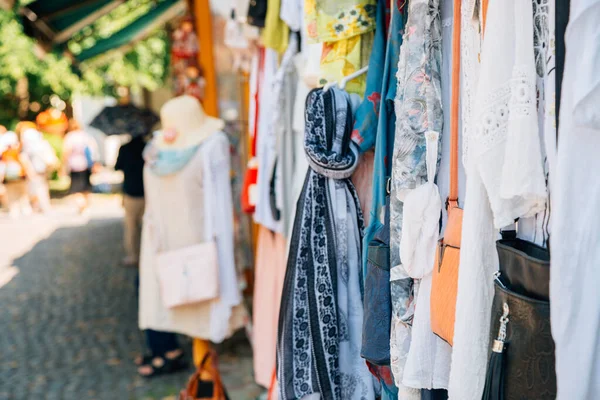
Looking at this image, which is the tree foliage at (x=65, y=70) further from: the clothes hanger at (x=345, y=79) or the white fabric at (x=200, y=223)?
the clothes hanger at (x=345, y=79)

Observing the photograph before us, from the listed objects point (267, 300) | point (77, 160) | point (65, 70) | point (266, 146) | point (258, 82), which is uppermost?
point (65, 70)

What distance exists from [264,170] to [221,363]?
1961 mm

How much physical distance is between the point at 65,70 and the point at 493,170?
16.0m

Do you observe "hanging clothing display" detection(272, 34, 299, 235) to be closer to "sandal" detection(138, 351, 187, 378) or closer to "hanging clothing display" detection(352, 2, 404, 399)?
"hanging clothing display" detection(352, 2, 404, 399)

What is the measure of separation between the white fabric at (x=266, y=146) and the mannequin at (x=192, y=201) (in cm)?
49

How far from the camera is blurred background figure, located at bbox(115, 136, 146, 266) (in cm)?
582

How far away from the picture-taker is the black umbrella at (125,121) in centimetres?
561

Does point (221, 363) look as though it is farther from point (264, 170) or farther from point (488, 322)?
point (488, 322)

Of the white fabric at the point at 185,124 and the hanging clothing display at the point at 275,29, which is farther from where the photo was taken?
the white fabric at the point at 185,124

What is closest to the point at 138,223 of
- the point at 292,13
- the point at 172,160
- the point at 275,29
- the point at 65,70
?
the point at 172,160

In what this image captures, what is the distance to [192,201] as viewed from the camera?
379 centimetres

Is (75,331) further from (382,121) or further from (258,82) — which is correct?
(382,121)

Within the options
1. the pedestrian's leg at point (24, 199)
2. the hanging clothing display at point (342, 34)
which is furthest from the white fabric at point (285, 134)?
the pedestrian's leg at point (24, 199)

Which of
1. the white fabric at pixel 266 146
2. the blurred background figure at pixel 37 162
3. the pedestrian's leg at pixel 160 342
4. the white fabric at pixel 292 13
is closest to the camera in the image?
the white fabric at pixel 292 13
